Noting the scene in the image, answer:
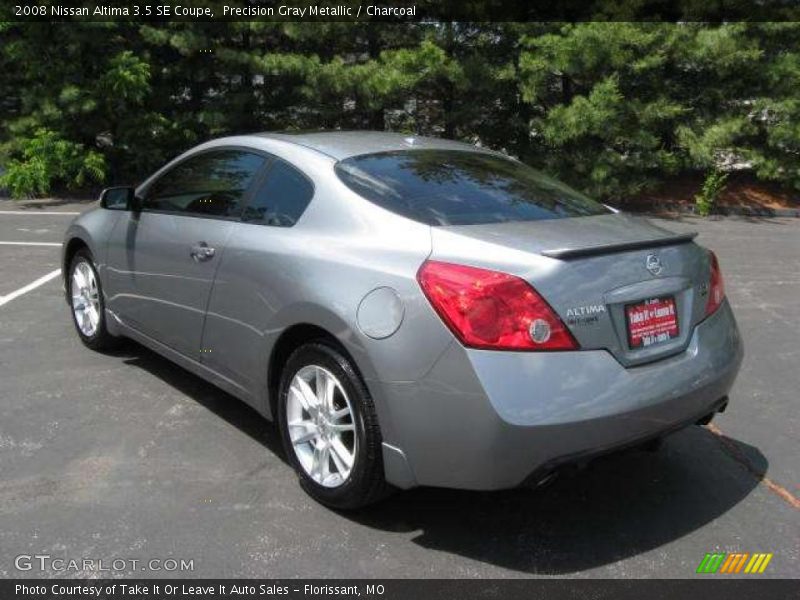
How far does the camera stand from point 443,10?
45.0 ft

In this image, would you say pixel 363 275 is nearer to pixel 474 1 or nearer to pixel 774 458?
pixel 774 458

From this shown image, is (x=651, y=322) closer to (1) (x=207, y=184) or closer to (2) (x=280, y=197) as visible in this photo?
(2) (x=280, y=197)

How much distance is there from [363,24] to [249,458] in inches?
446

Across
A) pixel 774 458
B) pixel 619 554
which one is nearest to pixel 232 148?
pixel 619 554

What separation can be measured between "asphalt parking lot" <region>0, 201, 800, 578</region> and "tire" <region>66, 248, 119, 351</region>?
1.09ft

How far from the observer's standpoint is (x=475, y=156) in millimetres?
4148

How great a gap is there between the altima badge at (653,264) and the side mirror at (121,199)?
2.95 meters

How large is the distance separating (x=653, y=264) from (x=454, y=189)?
3.14 ft

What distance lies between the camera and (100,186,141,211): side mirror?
4.63 m

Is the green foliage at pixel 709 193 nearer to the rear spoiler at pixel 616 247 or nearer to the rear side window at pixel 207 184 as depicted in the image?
the rear spoiler at pixel 616 247

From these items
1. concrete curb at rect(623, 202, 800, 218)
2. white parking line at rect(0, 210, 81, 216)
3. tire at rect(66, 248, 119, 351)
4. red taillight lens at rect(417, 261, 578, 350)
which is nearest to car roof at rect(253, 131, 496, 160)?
red taillight lens at rect(417, 261, 578, 350)
